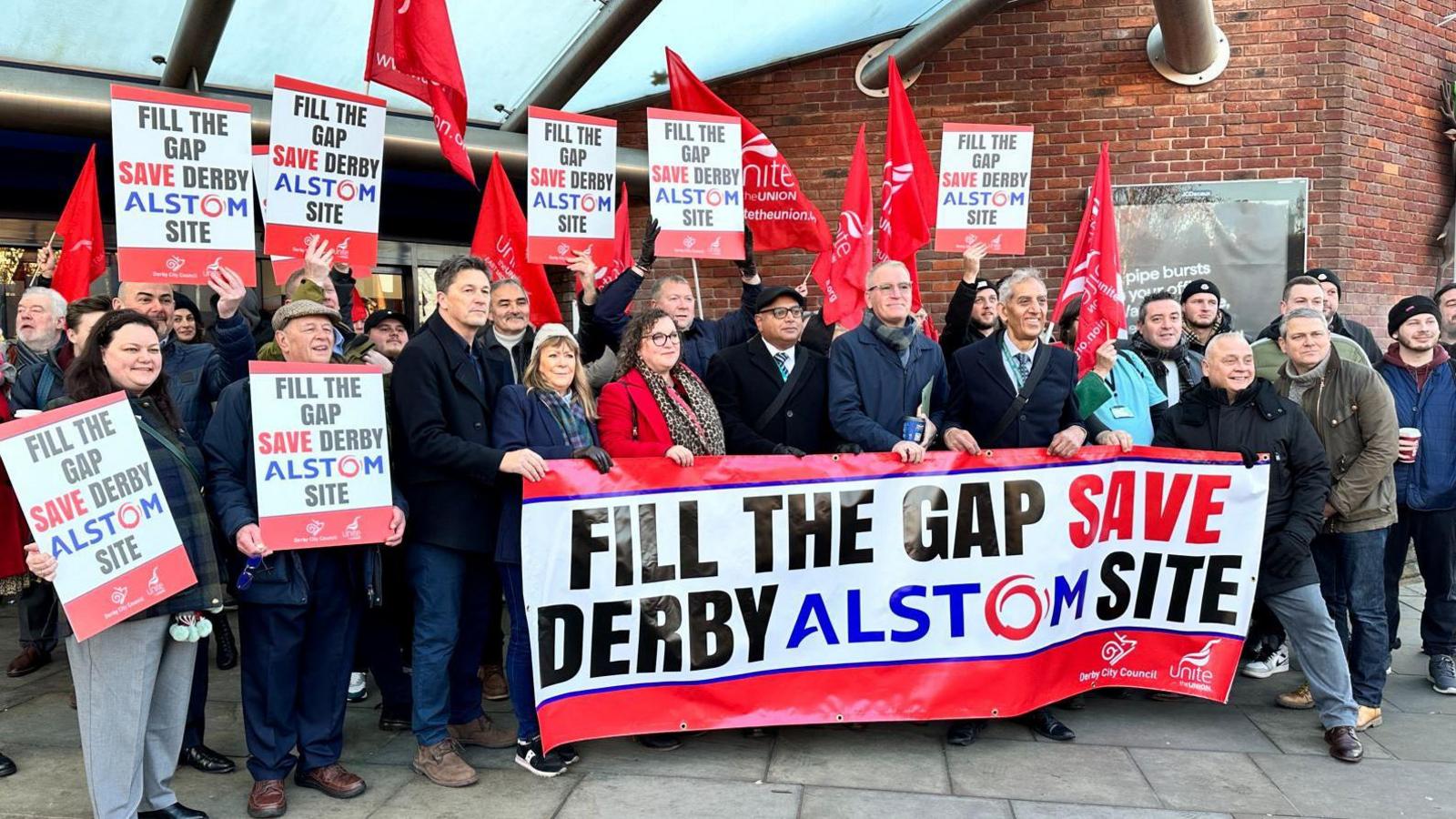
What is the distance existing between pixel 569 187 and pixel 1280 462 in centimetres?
402

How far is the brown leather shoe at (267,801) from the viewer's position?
12.7 ft

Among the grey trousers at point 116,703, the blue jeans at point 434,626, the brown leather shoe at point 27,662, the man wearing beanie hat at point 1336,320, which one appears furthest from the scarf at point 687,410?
the brown leather shoe at point 27,662

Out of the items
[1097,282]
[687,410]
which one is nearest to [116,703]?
[687,410]

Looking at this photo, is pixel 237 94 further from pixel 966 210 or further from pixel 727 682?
pixel 727 682

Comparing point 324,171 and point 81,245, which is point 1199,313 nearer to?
point 324,171

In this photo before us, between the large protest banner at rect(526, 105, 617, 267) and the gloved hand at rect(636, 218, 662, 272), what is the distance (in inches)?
18.8

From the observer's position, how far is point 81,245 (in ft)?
20.1

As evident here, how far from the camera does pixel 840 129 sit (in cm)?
970

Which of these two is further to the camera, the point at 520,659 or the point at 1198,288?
the point at 1198,288

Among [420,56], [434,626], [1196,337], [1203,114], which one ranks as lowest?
[434,626]

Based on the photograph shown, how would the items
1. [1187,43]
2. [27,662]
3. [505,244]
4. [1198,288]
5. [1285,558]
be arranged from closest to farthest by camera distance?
[1285,558] → [27,662] → [1198,288] → [505,244] → [1187,43]

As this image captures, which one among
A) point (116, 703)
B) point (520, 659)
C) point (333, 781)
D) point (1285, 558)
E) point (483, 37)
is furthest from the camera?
point (483, 37)

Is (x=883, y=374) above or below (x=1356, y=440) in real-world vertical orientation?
above

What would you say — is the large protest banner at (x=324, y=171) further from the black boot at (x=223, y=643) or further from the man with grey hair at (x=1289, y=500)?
the man with grey hair at (x=1289, y=500)
